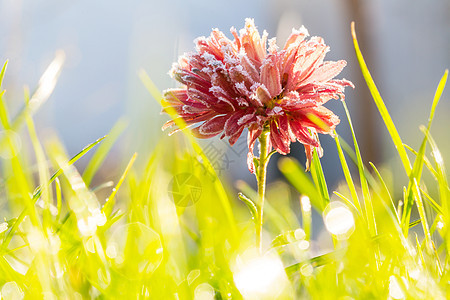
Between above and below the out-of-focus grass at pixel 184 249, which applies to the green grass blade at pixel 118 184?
above

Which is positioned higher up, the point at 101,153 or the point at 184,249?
the point at 101,153

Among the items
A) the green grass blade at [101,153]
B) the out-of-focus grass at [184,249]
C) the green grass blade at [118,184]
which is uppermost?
the green grass blade at [101,153]

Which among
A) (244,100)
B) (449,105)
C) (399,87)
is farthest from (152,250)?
(399,87)

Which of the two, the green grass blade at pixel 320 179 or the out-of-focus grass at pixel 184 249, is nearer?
the out-of-focus grass at pixel 184 249

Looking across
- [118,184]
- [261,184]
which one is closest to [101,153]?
[118,184]

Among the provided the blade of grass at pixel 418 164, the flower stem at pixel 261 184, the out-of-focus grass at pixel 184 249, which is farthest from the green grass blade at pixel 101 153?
the blade of grass at pixel 418 164

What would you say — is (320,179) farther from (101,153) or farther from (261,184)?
(101,153)

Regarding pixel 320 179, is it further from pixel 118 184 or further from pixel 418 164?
pixel 118 184

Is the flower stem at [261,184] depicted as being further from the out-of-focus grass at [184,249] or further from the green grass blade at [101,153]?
the green grass blade at [101,153]

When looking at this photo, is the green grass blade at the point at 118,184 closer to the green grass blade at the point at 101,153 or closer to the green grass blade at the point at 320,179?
the green grass blade at the point at 101,153
